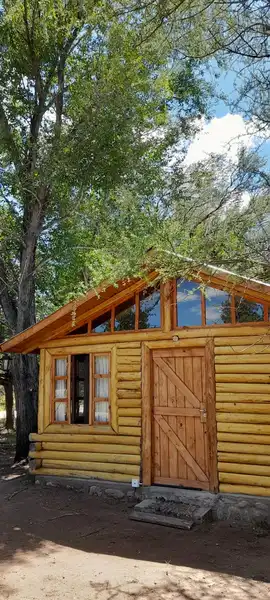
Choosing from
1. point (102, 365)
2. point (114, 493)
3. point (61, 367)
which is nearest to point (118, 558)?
point (114, 493)

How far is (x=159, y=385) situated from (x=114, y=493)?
200 cm

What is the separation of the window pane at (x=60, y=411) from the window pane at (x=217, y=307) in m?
3.32

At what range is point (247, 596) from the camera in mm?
4285

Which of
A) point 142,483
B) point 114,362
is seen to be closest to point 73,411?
point 114,362

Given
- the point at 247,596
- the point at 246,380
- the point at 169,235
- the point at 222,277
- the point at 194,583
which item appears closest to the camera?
the point at 247,596

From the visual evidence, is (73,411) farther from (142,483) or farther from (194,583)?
(194,583)

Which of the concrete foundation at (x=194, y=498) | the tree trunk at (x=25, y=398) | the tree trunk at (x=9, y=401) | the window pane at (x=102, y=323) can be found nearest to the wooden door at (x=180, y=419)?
the concrete foundation at (x=194, y=498)

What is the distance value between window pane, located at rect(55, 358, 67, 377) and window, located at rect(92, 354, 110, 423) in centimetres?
70

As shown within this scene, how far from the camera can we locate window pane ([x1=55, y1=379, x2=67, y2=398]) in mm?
8750

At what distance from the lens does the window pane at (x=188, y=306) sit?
7.59 metres

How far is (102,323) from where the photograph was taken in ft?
28.1

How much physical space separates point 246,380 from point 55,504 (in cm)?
375

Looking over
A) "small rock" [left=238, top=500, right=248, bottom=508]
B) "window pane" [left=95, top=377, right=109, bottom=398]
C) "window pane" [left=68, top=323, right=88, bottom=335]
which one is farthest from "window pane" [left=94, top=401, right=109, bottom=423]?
"small rock" [left=238, top=500, right=248, bottom=508]

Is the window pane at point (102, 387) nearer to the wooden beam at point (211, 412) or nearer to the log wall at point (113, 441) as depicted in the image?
the log wall at point (113, 441)
